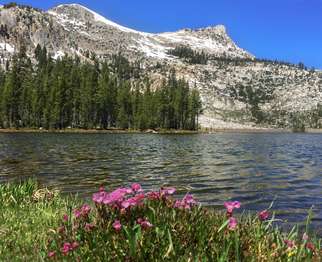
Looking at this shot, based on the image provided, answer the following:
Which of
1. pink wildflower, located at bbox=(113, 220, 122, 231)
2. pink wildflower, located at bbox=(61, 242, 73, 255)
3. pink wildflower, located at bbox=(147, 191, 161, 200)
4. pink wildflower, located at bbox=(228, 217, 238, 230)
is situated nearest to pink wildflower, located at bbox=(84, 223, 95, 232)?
pink wildflower, located at bbox=(61, 242, 73, 255)

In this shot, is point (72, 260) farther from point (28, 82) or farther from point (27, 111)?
point (28, 82)

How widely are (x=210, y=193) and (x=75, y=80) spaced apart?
164 meters

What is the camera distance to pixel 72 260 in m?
6.68

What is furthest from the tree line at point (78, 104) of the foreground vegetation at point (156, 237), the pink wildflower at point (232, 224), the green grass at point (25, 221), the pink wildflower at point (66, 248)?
the pink wildflower at point (232, 224)

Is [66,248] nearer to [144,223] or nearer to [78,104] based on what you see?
[144,223]

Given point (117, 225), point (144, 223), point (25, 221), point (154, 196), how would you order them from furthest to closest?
1. point (25, 221)
2. point (154, 196)
3. point (144, 223)
4. point (117, 225)

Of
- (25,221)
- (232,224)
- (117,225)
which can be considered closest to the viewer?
(117,225)

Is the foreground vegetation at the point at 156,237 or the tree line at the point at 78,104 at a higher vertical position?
the tree line at the point at 78,104

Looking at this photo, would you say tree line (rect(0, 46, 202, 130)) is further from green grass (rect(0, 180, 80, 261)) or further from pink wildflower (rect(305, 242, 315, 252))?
pink wildflower (rect(305, 242, 315, 252))

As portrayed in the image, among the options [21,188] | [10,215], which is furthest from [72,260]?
[21,188]

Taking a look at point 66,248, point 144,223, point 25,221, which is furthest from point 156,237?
point 25,221

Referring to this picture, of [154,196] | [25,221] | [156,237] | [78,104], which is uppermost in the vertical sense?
[78,104]

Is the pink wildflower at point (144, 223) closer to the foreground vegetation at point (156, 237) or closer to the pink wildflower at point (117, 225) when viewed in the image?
the foreground vegetation at point (156, 237)

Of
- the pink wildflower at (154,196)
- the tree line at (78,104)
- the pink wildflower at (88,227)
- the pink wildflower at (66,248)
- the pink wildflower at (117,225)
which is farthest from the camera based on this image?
the tree line at (78,104)
